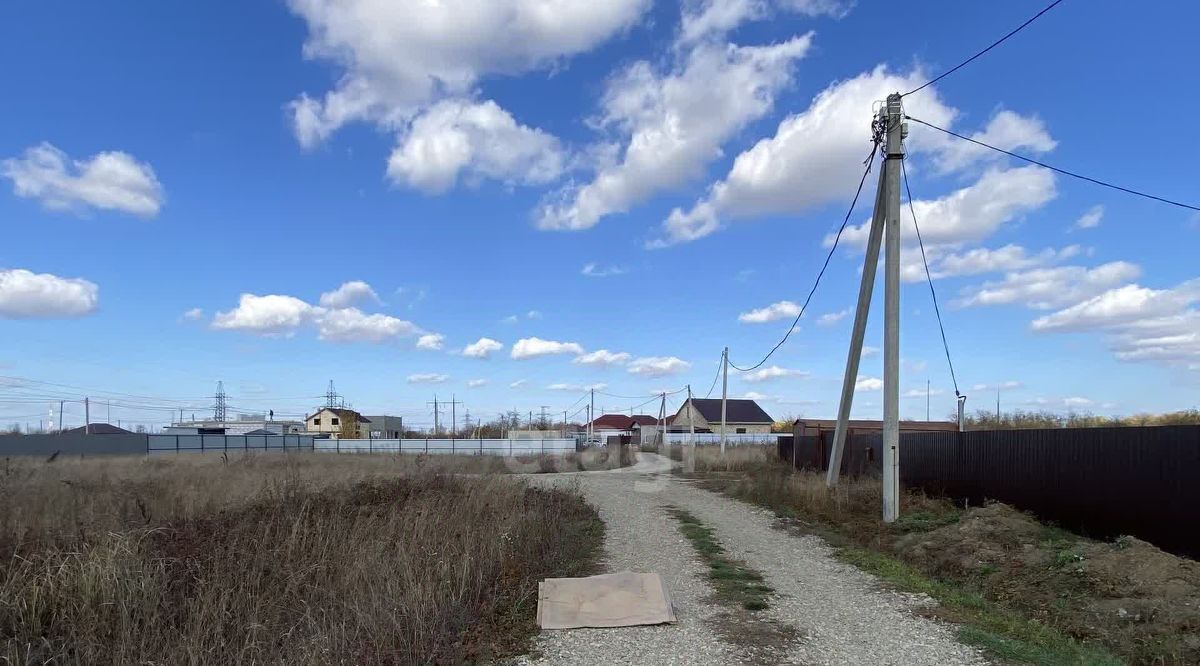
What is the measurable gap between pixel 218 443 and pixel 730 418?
5763 cm

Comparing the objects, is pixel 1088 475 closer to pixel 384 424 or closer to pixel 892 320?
pixel 892 320

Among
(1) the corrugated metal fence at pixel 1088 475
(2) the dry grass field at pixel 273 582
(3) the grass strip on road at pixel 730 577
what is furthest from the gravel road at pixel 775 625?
(1) the corrugated metal fence at pixel 1088 475

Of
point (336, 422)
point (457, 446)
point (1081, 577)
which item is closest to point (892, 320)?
point (1081, 577)

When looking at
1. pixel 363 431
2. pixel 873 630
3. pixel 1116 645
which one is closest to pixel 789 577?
pixel 873 630

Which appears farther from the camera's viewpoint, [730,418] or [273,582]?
[730,418]

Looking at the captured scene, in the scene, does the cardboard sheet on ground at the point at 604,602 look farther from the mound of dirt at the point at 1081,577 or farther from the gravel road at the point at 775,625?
the mound of dirt at the point at 1081,577

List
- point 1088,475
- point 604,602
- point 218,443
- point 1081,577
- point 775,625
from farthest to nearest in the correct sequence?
point 218,443
point 1088,475
point 1081,577
point 604,602
point 775,625

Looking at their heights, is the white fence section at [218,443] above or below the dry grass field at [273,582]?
below

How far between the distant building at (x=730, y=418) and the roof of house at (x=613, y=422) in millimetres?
18197

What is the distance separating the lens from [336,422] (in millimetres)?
107750

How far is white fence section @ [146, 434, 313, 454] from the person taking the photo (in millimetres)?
49312

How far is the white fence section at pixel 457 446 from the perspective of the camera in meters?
55.9

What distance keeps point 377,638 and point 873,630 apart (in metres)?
4.29

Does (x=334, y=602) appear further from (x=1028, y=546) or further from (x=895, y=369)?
(x=895, y=369)
